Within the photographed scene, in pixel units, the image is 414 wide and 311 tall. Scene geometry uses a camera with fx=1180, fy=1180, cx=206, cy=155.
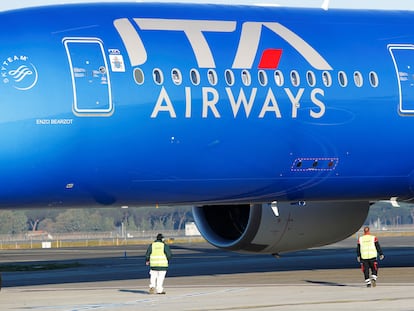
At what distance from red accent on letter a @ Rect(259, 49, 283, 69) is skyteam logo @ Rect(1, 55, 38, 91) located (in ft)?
17.4

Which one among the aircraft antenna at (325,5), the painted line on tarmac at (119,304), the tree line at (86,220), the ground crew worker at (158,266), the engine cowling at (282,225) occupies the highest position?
the tree line at (86,220)

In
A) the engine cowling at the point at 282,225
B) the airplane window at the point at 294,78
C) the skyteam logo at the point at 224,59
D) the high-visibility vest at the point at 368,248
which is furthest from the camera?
the engine cowling at the point at 282,225

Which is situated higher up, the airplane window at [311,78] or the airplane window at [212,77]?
the airplane window at [311,78]

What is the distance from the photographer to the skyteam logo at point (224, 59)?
24.8 metres

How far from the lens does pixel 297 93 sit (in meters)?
26.2

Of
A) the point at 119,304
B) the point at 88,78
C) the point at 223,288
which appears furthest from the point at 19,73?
the point at 223,288

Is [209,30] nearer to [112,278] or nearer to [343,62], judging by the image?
[343,62]

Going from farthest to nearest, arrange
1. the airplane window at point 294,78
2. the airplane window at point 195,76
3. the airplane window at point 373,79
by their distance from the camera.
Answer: the airplane window at point 373,79 → the airplane window at point 294,78 → the airplane window at point 195,76

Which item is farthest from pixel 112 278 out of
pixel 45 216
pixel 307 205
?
pixel 45 216

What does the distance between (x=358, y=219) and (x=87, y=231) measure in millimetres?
106083

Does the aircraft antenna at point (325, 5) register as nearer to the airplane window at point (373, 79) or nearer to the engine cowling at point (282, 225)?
the airplane window at point (373, 79)

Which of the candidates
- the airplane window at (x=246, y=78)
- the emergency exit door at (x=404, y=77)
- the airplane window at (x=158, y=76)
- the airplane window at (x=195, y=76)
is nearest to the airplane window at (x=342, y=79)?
the emergency exit door at (x=404, y=77)

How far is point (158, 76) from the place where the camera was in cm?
2466

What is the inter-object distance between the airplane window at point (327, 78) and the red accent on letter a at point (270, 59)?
3.79 ft
